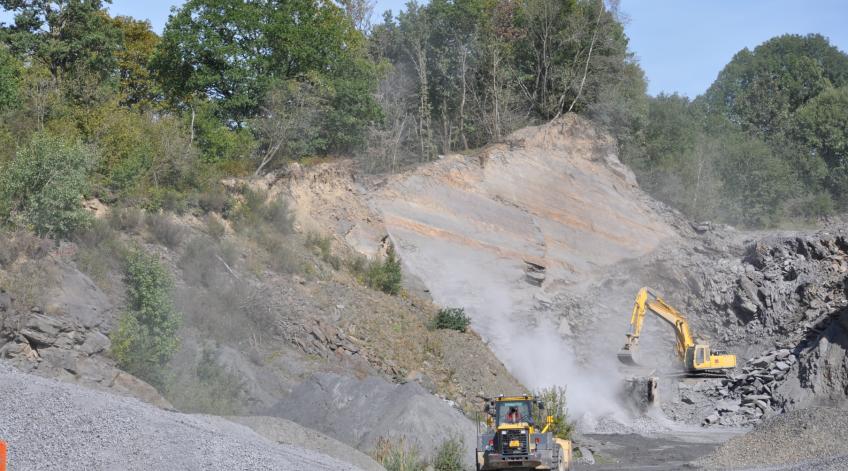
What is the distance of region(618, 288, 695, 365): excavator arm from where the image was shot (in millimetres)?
32375

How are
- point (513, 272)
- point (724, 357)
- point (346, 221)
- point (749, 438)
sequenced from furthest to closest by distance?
1. point (513, 272)
2. point (346, 221)
3. point (724, 357)
4. point (749, 438)

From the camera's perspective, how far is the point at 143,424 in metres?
13.7

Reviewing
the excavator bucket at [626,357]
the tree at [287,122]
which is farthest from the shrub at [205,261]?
the excavator bucket at [626,357]

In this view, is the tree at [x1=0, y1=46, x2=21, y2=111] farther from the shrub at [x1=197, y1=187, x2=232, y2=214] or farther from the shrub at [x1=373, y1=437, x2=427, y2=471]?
the shrub at [x1=373, y1=437, x2=427, y2=471]

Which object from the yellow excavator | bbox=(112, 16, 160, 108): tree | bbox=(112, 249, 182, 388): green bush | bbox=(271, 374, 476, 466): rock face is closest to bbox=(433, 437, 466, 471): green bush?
bbox=(271, 374, 476, 466): rock face

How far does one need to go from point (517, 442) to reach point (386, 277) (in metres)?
14.1

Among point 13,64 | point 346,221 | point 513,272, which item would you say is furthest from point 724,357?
point 13,64

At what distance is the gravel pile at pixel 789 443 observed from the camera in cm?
2038

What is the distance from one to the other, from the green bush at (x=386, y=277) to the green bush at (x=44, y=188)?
10.5 m

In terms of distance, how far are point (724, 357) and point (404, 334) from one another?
11366 millimetres

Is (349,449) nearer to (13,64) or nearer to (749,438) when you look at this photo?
(749,438)

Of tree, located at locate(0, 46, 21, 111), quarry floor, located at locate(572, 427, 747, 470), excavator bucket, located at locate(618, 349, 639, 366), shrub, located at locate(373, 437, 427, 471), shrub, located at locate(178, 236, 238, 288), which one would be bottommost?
shrub, located at locate(373, 437, 427, 471)

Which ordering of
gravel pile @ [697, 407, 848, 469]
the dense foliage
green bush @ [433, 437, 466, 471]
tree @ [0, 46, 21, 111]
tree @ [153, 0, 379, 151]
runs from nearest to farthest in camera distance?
green bush @ [433, 437, 466, 471] → gravel pile @ [697, 407, 848, 469] → tree @ [0, 46, 21, 111] → tree @ [153, 0, 379, 151] → the dense foliage

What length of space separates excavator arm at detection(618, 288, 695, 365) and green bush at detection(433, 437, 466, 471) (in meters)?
13.2
